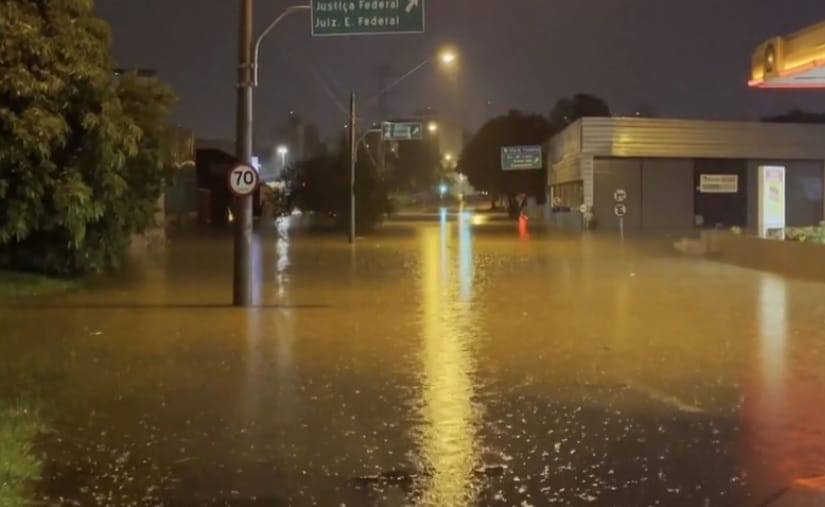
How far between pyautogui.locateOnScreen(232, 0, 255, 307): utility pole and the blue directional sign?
217 feet

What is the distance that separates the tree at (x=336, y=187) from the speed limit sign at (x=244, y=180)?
36446 mm

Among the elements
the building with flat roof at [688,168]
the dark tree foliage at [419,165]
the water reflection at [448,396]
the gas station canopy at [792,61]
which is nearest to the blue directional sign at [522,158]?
the building with flat roof at [688,168]

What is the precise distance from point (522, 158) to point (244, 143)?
6729 cm

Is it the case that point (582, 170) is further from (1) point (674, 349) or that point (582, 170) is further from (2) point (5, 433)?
(2) point (5, 433)

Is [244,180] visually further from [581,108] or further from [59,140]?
[581,108]

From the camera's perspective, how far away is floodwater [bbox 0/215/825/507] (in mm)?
7621

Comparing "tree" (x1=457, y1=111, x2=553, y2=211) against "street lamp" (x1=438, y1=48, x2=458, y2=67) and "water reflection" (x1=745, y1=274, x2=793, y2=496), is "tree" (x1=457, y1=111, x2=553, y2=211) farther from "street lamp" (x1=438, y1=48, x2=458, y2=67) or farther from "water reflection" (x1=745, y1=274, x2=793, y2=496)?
"water reflection" (x1=745, y1=274, x2=793, y2=496)

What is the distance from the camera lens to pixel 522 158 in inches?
3324

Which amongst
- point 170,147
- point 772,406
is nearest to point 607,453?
point 772,406

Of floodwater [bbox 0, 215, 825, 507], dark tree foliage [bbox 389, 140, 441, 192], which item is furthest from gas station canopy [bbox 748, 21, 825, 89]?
dark tree foliage [bbox 389, 140, 441, 192]

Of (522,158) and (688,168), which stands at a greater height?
(522,158)

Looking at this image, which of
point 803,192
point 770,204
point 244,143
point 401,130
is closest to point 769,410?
point 244,143

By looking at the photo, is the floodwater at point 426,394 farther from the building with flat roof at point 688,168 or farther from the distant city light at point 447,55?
the building with flat roof at point 688,168

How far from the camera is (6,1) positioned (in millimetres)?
18984
